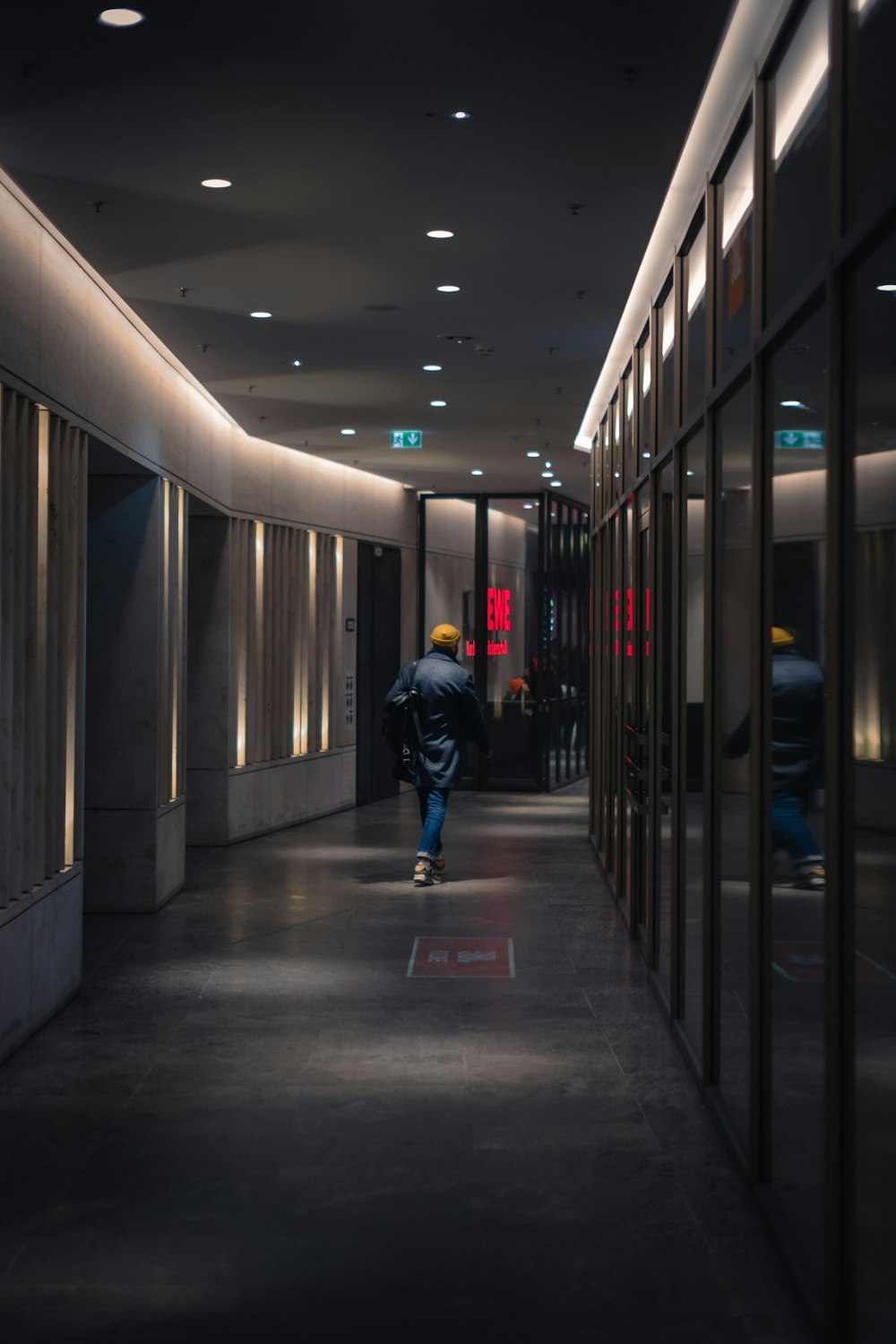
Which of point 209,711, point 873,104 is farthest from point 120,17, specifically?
point 209,711

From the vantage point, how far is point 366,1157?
4.71 metres

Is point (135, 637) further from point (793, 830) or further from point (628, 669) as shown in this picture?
point (793, 830)

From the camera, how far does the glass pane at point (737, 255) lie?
4.43 metres

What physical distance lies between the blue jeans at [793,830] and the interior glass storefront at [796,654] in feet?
0.05

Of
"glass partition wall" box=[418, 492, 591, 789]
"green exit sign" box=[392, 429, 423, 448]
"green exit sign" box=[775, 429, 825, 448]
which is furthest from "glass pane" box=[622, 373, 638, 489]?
"glass partition wall" box=[418, 492, 591, 789]

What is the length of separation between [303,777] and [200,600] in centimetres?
252

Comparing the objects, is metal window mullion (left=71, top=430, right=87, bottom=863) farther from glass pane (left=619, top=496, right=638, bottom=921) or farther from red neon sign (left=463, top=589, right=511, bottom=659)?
red neon sign (left=463, top=589, right=511, bottom=659)

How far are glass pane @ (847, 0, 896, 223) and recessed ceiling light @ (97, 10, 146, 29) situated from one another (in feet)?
7.57

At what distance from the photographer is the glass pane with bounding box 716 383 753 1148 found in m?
4.50

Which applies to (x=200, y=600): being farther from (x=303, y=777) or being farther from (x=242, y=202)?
(x=242, y=202)

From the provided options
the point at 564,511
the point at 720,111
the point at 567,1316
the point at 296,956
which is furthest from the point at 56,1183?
the point at 564,511

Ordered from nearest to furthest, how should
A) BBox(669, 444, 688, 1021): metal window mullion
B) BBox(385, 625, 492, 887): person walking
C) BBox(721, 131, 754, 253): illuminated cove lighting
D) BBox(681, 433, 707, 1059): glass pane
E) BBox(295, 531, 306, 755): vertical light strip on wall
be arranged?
BBox(721, 131, 754, 253): illuminated cove lighting
BBox(681, 433, 707, 1059): glass pane
BBox(669, 444, 688, 1021): metal window mullion
BBox(385, 625, 492, 887): person walking
BBox(295, 531, 306, 755): vertical light strip on wall

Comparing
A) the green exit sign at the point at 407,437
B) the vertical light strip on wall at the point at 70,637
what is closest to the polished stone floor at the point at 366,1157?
the vertical light strip on wall at the point at 70,637

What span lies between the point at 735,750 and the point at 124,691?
17.3 feet
